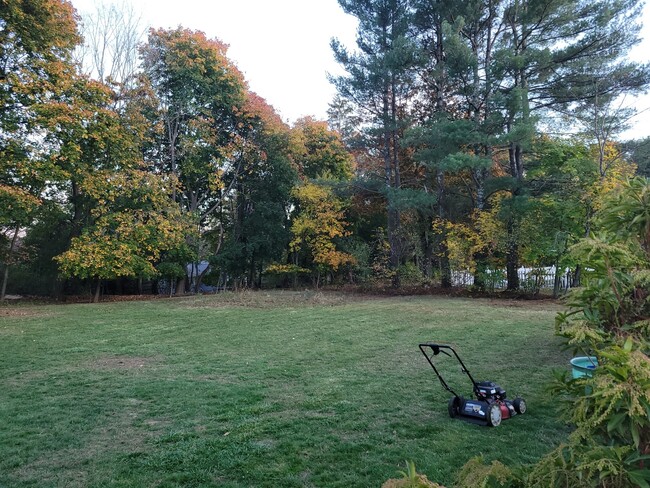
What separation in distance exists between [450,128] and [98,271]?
12939 mm

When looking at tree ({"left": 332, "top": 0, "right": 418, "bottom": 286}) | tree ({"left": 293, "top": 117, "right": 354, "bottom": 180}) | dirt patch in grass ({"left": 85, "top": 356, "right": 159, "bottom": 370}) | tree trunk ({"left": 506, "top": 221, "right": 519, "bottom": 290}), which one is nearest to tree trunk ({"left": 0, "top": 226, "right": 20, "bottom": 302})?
tree ({"left": 293, "top": 117, "right": 354, "bottom": 180})

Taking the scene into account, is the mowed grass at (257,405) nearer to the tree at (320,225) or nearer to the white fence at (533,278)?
the white fence at (533,278)

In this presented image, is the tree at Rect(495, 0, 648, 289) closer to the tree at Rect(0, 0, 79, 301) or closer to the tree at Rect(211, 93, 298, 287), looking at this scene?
the tree at Rect(211, 93, 298, 287)

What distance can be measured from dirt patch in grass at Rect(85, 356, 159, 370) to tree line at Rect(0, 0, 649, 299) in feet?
27.0

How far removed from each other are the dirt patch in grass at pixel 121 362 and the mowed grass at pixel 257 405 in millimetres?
28

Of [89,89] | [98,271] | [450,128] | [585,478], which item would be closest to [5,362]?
[585,478]

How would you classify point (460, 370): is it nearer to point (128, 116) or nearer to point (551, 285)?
point (551, 285)

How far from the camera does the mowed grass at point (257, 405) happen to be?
8.82ft

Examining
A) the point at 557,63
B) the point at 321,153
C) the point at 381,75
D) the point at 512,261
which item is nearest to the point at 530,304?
the point at 512,261

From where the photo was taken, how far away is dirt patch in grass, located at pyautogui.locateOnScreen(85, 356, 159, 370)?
5406 mm

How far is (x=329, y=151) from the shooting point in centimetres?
2150

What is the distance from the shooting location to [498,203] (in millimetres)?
13945

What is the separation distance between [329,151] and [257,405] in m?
18.8

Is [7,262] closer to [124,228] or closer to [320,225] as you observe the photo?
[124,228]
